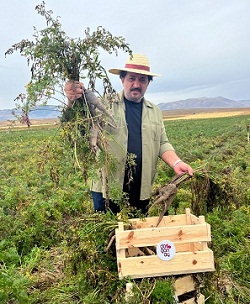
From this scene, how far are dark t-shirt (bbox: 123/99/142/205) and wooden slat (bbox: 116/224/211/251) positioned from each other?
889 mm

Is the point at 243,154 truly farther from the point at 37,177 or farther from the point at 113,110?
the point at 113,110

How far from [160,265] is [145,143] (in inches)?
58.0

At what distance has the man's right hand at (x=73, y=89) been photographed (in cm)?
345

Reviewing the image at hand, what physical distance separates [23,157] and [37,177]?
760cm

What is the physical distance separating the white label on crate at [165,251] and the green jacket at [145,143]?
85cm

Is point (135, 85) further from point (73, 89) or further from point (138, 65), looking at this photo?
point (73, 89)

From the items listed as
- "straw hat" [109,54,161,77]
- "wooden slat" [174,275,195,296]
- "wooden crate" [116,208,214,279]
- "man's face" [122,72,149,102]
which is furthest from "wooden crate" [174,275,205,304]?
"straw hat" [109,54,161,77]

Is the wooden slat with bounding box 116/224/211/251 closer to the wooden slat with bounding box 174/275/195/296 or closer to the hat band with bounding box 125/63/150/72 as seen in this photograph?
the wooden slat with bounding box 174/275/195/296

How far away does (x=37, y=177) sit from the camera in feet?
37.4

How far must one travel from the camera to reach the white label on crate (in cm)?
339

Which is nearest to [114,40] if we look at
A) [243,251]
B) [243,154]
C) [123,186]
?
[123,186]

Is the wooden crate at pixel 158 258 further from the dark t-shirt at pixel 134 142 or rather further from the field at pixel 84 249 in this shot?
Result: the dark t-shirt at pixel 134 142

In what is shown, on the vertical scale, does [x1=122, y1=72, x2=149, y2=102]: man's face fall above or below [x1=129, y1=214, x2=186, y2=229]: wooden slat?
above

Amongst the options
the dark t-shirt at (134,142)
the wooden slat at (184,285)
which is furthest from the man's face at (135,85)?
the wooden slat at (184,285)
